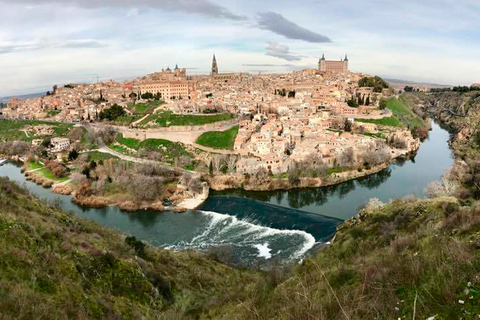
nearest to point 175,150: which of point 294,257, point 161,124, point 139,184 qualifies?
point 161,124

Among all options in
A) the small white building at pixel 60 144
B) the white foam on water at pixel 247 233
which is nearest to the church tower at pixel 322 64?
the small white building at pixel 60 144

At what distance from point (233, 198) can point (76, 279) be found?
57.7 feet

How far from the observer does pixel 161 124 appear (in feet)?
122

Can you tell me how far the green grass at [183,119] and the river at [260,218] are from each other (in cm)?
1359

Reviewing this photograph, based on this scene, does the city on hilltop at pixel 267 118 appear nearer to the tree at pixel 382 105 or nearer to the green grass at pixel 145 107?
the tree at pixel 382 105

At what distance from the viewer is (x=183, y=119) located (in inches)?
1476

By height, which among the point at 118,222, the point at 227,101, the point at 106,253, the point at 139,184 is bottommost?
the point at 118,222

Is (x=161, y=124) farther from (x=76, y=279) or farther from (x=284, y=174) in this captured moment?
(x=76, y=279)

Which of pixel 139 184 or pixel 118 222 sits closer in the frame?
pixel 118 222

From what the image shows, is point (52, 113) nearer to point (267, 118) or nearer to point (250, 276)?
point (267, 118)

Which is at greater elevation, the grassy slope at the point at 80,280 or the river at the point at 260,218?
the grassy slope at the point at 80,280

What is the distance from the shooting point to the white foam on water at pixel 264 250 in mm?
15383

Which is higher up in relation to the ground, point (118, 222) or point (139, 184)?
point (139, 184)

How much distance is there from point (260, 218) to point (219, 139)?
1511 cm
